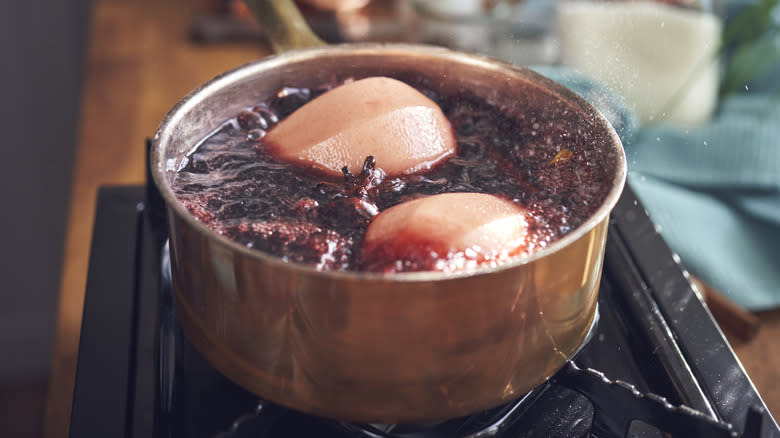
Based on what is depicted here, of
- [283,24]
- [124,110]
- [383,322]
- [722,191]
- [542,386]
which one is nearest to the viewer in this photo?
[383,322]

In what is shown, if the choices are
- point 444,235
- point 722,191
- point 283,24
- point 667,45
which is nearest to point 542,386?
point 444,235

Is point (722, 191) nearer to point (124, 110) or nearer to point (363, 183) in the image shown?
point (363, 183)

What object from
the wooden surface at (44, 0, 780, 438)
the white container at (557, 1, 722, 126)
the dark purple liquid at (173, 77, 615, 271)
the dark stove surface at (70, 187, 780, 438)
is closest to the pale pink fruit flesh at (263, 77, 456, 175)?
the dark purple liquid at (173, 77, 615, 271)

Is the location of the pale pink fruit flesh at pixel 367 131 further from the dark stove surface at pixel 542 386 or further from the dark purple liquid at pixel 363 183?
the dark stove surface at pixel 542 386

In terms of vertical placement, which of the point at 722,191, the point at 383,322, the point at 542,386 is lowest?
the point at 722,191

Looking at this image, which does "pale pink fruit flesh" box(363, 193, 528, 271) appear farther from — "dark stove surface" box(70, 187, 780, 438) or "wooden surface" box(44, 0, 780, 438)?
"wooden surface" box(44, 0, 780, 438)

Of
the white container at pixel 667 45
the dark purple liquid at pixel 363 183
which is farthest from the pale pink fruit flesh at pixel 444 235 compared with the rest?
the white container at pixel 667 45

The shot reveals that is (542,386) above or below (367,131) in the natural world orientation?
below

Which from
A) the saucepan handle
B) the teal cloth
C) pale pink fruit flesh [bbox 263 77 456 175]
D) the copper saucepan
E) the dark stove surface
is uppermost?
the saucepan handle
